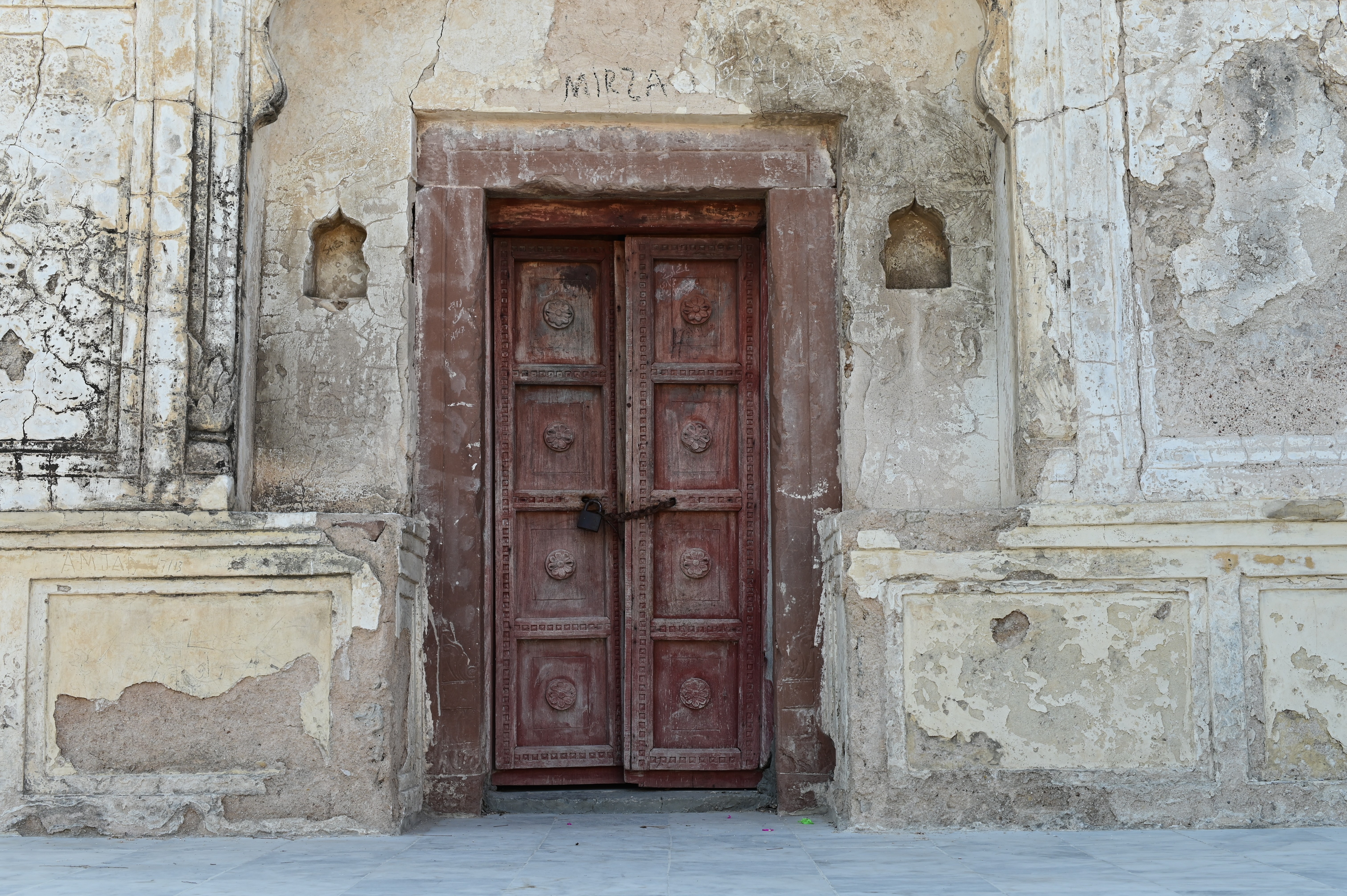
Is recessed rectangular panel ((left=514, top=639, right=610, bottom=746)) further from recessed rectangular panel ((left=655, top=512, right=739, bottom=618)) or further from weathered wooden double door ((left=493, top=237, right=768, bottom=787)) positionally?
recessed rectangular panel ((left=655, top=512, right=739, bottom=618))

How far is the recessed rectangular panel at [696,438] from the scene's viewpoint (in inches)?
181

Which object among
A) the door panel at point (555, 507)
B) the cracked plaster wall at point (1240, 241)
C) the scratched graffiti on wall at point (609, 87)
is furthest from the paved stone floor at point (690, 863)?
the scratched graffiti on wall at point (609, 87)

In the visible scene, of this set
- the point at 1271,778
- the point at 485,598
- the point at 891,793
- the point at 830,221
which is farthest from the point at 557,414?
the point at 1271,778

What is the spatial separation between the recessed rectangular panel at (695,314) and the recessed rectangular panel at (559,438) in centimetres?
34

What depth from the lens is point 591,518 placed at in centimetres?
455

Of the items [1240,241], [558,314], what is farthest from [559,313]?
[1240,241]

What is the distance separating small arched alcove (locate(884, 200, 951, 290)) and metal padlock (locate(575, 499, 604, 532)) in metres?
1.37

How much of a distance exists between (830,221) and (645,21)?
101 centimetres

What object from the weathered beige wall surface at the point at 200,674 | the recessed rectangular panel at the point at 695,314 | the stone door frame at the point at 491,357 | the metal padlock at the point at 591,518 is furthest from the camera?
the recessed rectangular panel at the point at 695,314

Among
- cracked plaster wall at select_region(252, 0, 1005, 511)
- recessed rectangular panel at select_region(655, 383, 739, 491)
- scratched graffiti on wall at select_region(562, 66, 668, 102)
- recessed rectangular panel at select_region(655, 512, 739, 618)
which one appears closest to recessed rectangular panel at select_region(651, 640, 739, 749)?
recessed rectangular panel at select_region(655, 512, 739, 618)

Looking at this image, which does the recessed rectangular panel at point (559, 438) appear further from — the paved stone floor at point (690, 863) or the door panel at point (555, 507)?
the paved stone floor at point (690, 863)

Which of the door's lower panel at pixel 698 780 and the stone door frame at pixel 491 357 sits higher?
the stone door frame at pixel 491 357

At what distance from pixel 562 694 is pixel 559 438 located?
3.15 ft

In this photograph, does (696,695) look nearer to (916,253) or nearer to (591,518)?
(591,518)
